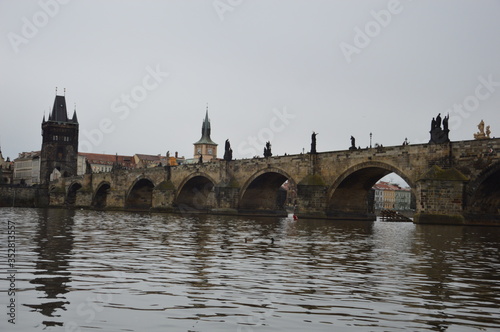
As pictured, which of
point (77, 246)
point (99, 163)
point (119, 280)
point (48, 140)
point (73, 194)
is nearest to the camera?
point (119, 280)

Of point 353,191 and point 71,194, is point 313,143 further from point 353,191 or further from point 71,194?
point 71,194

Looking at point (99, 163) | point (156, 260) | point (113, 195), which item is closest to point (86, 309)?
point (156, 260)

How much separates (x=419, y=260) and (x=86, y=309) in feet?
30.6

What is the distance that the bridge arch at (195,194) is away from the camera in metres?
64.6

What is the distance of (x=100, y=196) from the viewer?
89.5 meters

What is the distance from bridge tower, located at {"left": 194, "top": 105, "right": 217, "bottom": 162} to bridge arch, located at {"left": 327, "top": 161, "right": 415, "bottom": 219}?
113 m

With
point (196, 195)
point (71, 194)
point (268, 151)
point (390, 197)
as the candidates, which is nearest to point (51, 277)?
Result: point (268, 151)

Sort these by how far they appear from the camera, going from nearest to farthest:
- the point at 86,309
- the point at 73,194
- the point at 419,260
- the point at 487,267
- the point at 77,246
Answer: the point at 86,309, the point at 487,267, the point at 419,260, the point at 77,246, the point at 73,194

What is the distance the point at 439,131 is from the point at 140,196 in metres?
51.0

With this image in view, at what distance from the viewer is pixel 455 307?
790 centimetres

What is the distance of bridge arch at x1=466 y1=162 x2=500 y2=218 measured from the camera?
107 ft

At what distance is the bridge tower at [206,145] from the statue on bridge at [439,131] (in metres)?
123

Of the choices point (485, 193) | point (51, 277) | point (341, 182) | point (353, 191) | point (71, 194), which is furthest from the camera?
point (71, 194)

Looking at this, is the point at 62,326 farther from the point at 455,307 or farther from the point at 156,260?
the point at 156,260
